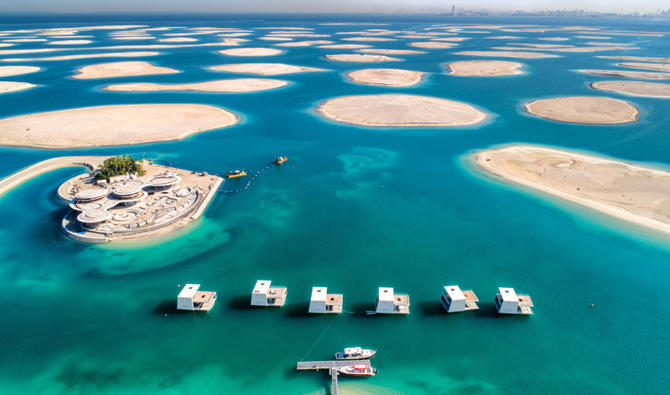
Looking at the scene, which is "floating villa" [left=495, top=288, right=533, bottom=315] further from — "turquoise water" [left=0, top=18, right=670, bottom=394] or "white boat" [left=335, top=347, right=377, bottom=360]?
"white boat" [left=335, top=347, right=377, bottom=360]

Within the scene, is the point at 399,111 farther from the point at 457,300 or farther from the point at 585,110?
the point at 457,300

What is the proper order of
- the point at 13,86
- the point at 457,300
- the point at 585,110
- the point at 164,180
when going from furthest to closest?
1. the point at 13,86
2. the point at 585,110
3. the point at 164,180
4. the point at 457,300

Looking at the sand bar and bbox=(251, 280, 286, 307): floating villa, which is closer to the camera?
bbox=(251, 280, 286, 307): floating villa

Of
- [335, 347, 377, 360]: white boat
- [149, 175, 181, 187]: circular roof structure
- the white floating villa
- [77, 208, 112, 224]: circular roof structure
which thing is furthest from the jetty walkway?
[335, 347, 377, 360]: white boat

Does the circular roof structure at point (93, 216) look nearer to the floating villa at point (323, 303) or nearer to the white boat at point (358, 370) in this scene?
the floating villa at point (323, 303)

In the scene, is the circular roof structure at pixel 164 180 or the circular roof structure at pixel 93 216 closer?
the circular roof structure at pixel 93 216

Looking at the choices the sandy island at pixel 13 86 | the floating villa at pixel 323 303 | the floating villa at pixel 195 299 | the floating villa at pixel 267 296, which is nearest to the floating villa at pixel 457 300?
the floating villa at pixel 323 303

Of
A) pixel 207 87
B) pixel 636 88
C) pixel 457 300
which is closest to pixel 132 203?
pixel 457 300
